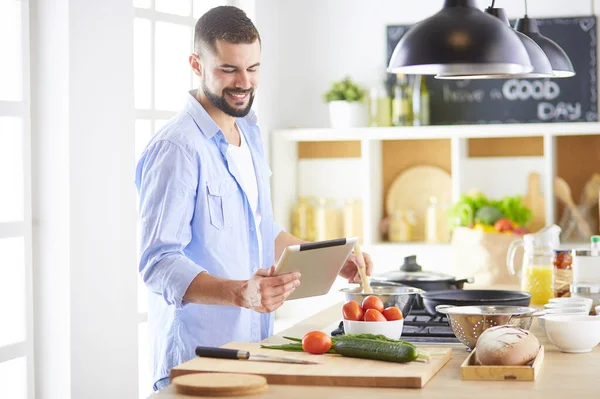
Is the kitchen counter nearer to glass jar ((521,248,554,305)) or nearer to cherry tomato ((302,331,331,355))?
cherry tomato ((302,331,331,355))

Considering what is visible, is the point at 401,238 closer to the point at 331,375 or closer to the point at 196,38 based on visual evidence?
the point at 196,38

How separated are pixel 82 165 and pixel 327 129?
2.21 meters

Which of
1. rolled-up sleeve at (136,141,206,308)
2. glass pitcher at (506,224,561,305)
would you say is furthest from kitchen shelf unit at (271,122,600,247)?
rolled-up sleeve at (136,141,206,308)

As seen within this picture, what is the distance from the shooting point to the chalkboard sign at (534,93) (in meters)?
5.57

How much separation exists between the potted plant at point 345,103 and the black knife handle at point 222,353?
3.65 metres

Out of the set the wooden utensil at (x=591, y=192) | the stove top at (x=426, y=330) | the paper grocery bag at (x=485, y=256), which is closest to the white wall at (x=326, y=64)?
the wooden utensil at (x=591, y=192)

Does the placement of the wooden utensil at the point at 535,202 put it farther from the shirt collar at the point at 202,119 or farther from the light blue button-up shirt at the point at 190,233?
the shirt collar at the point at 202,119

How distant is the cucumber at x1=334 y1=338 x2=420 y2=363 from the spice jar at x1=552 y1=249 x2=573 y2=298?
1.18 meters

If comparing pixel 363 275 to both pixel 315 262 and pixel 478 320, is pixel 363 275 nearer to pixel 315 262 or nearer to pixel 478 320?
pixel 315 262

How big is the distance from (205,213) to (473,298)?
2.80ft

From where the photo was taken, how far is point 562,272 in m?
3.16

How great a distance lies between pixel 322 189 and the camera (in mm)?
6059

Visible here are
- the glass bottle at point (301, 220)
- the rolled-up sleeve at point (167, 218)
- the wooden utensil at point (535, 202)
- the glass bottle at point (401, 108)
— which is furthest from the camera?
the glass bottle at point (301, 220)

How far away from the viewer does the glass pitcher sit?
3352 mm
